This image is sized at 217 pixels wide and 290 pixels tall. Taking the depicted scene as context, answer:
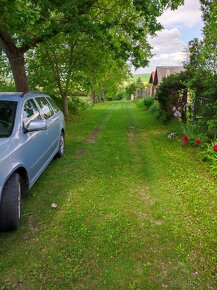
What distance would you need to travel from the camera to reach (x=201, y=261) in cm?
308

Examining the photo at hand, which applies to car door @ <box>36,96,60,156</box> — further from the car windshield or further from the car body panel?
the car windshield

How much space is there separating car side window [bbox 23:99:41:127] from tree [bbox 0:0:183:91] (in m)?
2.08

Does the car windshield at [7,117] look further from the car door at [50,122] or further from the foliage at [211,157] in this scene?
the foliage at [211,157]

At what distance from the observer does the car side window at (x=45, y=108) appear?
5.64m

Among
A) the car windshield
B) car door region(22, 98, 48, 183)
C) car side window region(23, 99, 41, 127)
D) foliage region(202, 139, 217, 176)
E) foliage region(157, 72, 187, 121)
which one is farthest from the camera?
foliage region(157, 72, 187, 121)

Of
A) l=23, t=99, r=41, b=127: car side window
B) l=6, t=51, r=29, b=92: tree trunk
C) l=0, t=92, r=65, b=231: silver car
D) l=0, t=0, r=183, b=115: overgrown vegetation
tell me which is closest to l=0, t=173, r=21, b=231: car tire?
l=0, t=92, r=65, b=231: silver car

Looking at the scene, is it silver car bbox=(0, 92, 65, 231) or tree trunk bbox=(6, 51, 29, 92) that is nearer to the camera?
silver car bbox=(0, 92, 65, 231)

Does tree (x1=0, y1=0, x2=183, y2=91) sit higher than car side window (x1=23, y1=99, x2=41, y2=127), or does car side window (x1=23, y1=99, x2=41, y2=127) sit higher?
tree (x1=0, y1=0, x2=183, y2=91)

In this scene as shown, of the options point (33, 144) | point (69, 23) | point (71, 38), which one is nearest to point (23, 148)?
point (33, 144)

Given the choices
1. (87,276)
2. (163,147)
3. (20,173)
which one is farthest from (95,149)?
(87,276)

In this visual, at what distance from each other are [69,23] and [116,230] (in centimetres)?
774

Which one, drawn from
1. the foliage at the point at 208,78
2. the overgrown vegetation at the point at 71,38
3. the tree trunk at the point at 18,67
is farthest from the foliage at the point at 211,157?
the tree trunk at the point at 18,67

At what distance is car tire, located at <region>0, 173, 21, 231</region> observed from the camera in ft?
11.1

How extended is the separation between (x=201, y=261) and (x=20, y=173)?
104 inches
